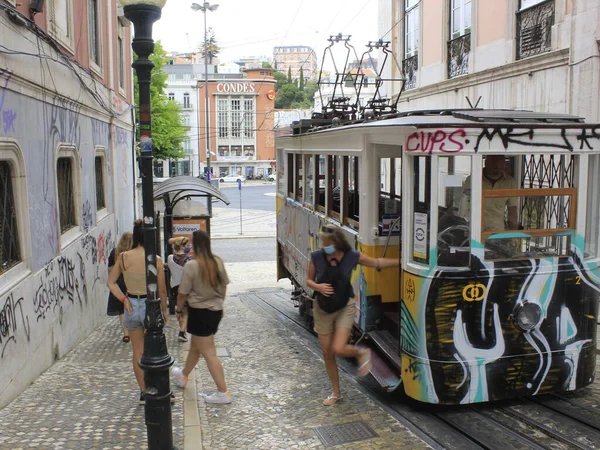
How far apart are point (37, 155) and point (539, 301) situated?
5.48 meters

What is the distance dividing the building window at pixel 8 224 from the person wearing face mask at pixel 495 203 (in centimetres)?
428

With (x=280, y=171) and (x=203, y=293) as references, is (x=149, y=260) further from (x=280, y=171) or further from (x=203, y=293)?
(x=280, y=171)

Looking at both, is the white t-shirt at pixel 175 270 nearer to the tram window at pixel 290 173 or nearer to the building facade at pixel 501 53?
the tram window at pixel 290 173

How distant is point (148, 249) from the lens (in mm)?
4746

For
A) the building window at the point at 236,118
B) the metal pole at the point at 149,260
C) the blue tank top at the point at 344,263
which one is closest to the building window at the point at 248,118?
the building window at the point at 236,118

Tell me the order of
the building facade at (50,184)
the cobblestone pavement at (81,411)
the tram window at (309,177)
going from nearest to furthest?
the cobblestone pavement at (81,411) → the building facade at (50,184) → the tram window at (309,177)

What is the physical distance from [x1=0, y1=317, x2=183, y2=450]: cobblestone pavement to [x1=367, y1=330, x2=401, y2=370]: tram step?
196cm

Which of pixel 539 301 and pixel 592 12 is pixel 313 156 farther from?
pixel 592 12

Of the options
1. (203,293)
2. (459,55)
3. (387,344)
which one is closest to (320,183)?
(387,344)

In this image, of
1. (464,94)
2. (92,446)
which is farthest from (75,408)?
(464,94)

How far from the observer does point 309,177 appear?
9.05m

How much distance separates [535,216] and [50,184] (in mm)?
5502

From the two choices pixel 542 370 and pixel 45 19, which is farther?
pixel 45 19

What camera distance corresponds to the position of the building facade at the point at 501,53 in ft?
33.1
